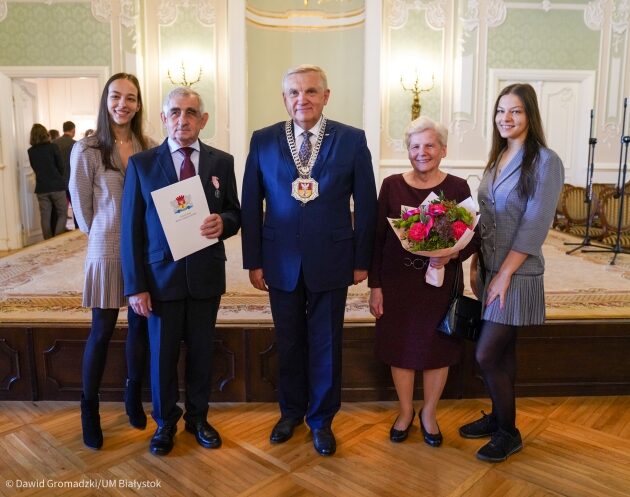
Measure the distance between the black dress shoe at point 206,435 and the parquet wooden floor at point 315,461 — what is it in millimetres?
31

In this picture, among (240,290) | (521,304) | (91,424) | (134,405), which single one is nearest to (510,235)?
(521,304)

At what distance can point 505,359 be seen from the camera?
238 cm

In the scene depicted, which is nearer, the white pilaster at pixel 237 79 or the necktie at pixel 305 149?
the necktie at pixel 305 149

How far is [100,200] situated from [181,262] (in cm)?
45

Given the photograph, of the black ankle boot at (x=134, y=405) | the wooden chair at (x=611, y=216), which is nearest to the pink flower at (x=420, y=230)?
the black ankle boot at (x=134, y=405)

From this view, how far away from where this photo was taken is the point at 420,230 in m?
2.06

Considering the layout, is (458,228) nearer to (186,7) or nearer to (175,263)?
(175,263)

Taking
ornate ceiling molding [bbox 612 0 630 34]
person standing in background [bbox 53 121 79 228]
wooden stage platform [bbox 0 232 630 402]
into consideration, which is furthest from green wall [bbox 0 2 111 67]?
ornate ceiling molding [bbox 612 0 630 34]

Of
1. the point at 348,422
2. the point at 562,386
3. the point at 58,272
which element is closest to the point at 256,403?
the point at 348,422

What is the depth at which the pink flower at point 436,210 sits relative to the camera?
206cm

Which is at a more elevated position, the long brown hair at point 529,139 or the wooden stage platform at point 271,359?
the long brown hair at point 529,139

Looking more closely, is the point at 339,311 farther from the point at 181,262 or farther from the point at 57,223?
the point at 57,223

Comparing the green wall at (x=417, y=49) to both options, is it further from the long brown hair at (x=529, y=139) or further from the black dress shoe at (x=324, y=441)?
the black dress shoe at (x=324, y=441)

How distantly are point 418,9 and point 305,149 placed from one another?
5.35m
